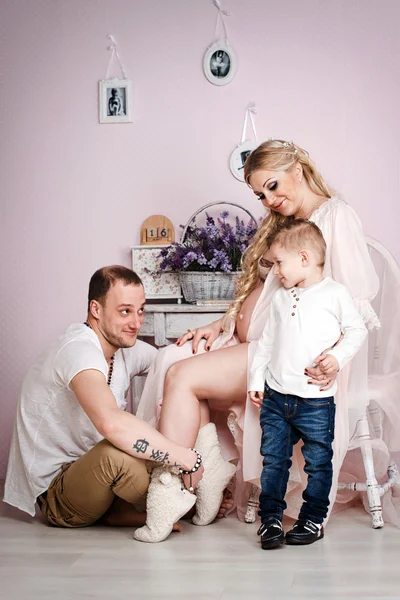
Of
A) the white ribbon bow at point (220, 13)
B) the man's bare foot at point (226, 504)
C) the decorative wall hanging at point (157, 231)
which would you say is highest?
the white ribbon bow at point (220, 13)

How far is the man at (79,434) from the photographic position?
98.7 inches

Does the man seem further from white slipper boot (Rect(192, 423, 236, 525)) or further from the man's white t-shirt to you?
white slipper boot (Rect(192, 423, 236, 525))

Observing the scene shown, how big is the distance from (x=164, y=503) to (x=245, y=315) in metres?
0.68

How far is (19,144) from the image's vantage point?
12.2 ft

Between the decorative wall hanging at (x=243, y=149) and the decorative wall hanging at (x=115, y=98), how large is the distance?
0.48 meters

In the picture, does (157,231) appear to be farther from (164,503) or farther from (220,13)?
(164,503)

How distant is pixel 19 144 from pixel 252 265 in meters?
1.39

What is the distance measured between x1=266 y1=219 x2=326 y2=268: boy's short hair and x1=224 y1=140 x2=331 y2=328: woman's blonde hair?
0.98 ft

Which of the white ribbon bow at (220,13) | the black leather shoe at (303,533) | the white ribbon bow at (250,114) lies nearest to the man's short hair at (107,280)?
the black leather shoe at (303,533)

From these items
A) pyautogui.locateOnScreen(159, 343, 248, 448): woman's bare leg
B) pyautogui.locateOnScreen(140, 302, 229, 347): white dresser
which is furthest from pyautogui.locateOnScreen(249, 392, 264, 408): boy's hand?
pyautogui.locateOnScreen(140, 302, 229, 347): white dresser

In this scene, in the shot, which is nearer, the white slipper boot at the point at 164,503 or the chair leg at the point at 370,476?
the white slipper boot at the point at 164,503

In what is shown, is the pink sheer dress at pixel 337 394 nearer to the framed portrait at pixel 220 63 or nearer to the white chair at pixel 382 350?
the white chair at pixel 382 350

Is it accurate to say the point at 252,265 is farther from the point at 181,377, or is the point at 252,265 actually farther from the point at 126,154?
the point at 126,154

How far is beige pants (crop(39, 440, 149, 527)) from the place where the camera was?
248 centimetres
